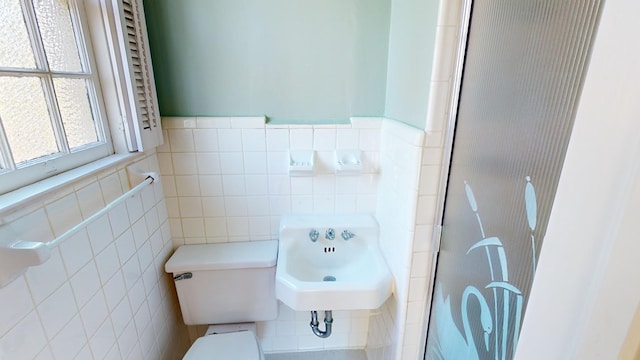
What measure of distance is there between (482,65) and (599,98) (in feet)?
1.47

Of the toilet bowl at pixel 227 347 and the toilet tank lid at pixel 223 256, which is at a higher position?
the toilet tank lid at pixel 223 256

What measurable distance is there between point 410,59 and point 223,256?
1.23m

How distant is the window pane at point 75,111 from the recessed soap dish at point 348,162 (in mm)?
992

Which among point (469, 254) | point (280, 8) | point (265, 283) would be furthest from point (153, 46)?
point (469, 254)

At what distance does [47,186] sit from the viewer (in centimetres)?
74

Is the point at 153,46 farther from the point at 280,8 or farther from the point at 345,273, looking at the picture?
the point at 345,273

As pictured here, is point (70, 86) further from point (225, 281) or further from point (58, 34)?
point (225, 281)

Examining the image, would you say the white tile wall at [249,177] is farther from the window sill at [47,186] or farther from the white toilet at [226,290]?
the window sill at [47,186]

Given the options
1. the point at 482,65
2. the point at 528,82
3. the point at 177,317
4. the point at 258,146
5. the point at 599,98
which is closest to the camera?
the point at 599,98

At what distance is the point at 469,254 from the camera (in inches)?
33.7

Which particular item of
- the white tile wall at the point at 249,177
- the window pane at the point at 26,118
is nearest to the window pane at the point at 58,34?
the window pane at the point at 26,118

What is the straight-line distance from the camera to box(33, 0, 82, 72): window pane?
0.83m

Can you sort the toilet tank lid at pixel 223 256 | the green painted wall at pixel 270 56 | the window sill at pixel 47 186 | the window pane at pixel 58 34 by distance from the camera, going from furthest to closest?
1. the toilet tank lid at pixel 223 256
2. the green painted wall at pixel 270 56
3. the window pane at pixel 58 34
4. the window sill at pixel 47 186

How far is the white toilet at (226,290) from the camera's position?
4.40 feet
